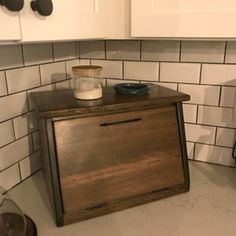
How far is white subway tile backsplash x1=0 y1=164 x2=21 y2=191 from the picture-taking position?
0.85 m

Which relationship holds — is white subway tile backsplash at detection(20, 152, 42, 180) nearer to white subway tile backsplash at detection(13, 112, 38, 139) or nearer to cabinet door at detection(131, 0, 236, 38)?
white subway tile backsplash at detection(13, 112, 38, 139)

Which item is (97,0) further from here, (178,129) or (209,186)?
(209,186)

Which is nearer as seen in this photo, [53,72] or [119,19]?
[119,19]

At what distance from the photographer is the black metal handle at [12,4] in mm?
477

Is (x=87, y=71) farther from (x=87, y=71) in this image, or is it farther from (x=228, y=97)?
(x=228, y=97)

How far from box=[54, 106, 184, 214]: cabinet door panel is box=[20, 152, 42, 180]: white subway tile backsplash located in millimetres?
274

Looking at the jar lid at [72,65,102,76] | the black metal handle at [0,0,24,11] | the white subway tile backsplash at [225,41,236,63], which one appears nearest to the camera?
the black metal handle at [0,0,24,11]

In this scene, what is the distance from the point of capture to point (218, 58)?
91 centimetres

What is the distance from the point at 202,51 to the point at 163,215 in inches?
21.6

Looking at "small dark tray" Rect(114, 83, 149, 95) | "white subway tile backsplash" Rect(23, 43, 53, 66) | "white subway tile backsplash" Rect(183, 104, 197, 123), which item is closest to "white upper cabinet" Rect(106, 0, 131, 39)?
"small dark tray" Rect(114, 83, 149, 95)

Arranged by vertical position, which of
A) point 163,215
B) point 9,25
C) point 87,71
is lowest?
point 163,215

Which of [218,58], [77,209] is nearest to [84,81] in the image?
[77,209]

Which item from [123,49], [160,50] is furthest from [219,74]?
[123,49]

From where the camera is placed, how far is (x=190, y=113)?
1014 mm
